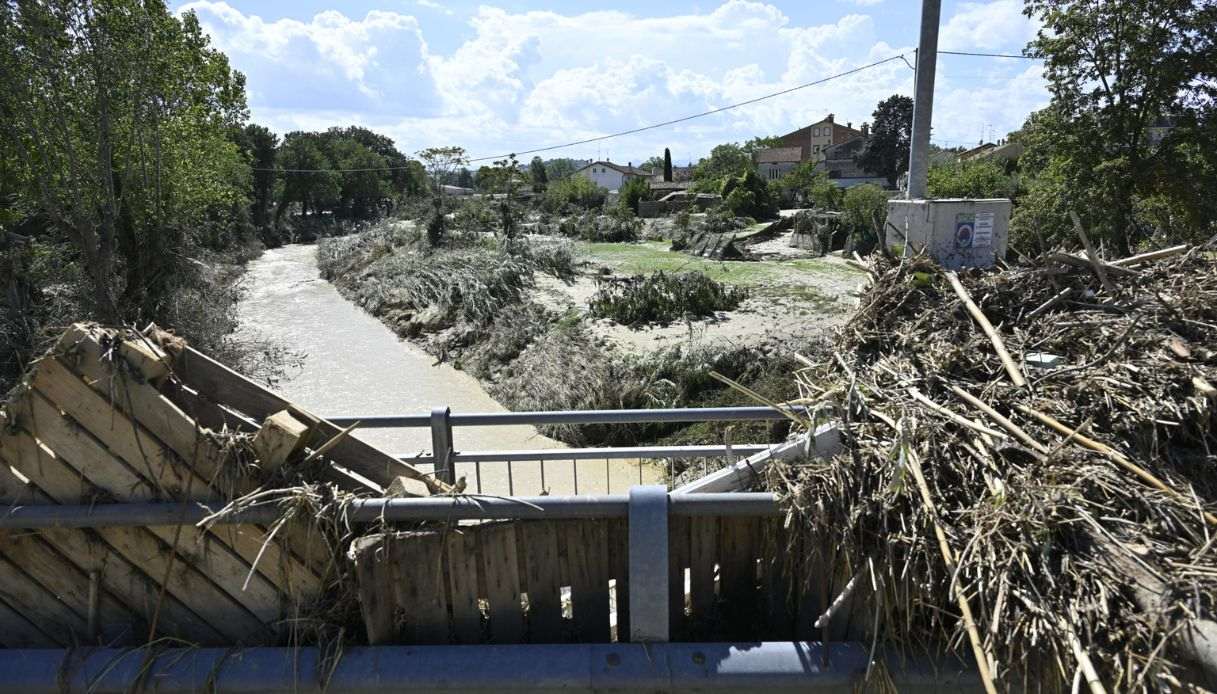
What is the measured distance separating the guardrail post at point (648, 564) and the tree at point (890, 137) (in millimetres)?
71331

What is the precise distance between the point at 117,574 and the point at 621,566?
1.95 m

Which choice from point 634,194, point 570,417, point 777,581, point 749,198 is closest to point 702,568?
point 777,581

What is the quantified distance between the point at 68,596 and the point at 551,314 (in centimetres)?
1621

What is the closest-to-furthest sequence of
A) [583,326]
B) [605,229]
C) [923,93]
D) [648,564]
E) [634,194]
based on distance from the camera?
[648,564]
[923,93]
[583,326]
[605,229]
[634,194]

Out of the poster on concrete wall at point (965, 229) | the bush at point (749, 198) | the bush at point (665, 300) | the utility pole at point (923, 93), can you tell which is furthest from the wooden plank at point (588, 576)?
the bush at point (749, 198)

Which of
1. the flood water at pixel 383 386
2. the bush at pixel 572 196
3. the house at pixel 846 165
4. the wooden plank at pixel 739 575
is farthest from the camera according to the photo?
the house at pixel 846 165

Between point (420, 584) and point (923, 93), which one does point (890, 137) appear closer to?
point (923, 93)

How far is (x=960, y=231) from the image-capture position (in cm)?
446

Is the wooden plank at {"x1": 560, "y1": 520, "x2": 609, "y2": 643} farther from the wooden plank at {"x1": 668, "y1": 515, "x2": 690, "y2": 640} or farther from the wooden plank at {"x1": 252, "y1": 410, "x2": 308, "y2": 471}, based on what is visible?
the wooden plank at {"x1": 252, "y1": 410, "x2": 308, "y2": 471}

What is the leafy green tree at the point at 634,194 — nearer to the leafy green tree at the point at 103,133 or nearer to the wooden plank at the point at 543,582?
the leafy green tree at the point at 103,133

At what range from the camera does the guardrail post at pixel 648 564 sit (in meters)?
2.86

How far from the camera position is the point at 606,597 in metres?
3.12

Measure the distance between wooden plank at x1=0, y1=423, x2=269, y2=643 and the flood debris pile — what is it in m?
2.14

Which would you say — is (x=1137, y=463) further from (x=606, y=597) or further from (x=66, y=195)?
(x=66, y=195)
